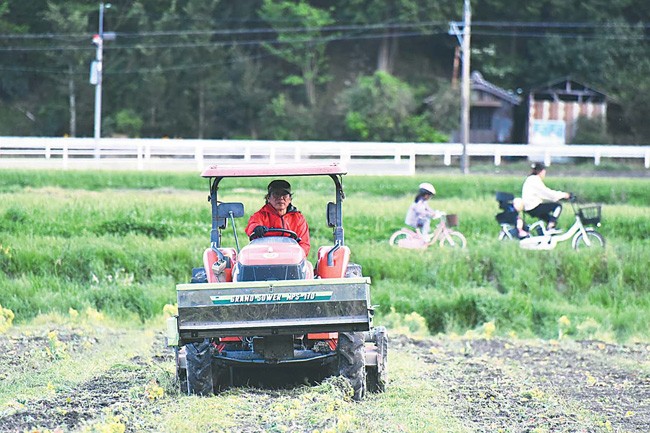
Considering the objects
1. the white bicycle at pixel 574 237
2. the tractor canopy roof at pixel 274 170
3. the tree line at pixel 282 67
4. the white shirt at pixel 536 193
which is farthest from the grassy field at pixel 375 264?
the tree line at pixel 282 67

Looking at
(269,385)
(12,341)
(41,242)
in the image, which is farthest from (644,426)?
(41,242)

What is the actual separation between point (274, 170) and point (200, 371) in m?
1.87

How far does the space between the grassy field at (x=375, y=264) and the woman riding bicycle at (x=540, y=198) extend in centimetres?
68

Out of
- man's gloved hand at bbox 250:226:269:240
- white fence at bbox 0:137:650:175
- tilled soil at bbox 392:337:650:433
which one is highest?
white fence at bbox 0:137:650:175

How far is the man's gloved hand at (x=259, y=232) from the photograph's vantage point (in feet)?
34.9

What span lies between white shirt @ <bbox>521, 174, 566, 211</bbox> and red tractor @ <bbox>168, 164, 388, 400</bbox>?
10.8 m

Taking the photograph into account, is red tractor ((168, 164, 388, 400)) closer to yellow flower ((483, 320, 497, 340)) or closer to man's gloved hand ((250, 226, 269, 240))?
man's gloved hand ((250, 226, 269, 240))

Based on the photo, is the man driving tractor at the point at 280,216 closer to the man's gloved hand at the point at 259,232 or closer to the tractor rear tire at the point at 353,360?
the man's gloved hand at the point at 259,232

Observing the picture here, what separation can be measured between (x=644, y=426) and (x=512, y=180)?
75.9 feet

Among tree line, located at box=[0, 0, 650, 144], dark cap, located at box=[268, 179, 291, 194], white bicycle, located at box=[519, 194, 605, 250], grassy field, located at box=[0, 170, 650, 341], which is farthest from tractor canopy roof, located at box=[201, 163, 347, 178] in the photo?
tree line, located at box=[0, 0, 650, 144]

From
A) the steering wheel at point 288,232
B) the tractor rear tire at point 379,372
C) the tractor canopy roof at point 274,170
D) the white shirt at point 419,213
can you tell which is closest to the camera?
the tractor canopy roof at point 274,170

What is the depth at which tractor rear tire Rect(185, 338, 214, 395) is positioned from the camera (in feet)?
33.3

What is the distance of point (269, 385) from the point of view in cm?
1095

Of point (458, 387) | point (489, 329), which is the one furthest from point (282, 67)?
point (458, 387)
